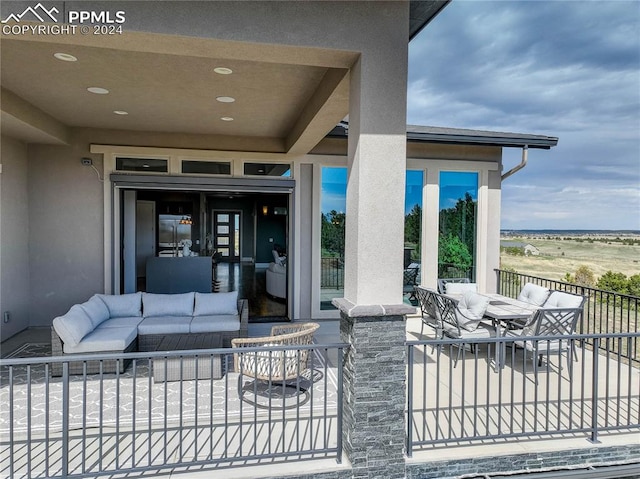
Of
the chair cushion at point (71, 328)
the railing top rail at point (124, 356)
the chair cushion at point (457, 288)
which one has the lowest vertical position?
the chair cushion at point (71, 328)

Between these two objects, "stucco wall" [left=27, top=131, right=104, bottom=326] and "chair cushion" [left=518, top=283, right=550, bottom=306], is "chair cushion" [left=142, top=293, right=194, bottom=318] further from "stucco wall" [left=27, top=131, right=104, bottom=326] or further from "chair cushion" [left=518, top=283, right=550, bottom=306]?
"chair cushion" [left=518, top=283, right=550, bottom=306]

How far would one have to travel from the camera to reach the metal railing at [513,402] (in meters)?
2.83

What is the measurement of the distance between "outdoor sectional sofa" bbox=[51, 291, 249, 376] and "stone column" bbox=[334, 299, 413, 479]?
2.39 meters

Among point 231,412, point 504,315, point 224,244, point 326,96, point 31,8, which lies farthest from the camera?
point 224,244

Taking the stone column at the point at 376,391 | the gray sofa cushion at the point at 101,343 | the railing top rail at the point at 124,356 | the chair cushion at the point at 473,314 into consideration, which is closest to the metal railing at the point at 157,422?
the railing top rail at the point at 124,356

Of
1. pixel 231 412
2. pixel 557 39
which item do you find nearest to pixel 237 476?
pixel 231 412

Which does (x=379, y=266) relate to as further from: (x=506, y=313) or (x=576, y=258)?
(x=576, y=258)

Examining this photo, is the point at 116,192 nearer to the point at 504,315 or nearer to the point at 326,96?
the point at 326,96

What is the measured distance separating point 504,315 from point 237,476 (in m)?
3.40

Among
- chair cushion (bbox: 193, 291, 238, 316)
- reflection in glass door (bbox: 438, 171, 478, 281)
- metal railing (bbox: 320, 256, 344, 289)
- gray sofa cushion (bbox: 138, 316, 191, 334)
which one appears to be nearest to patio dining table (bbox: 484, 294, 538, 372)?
reflection in glass door (bbox: 438, 171, 478, 281)

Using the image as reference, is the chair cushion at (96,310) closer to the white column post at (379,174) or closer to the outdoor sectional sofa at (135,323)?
the outdoor sectional sofa at (135,323)

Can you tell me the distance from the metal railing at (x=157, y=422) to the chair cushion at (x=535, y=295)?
3.30 meters

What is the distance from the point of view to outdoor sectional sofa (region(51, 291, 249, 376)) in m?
4.06

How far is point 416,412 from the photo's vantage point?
3.46 metres
